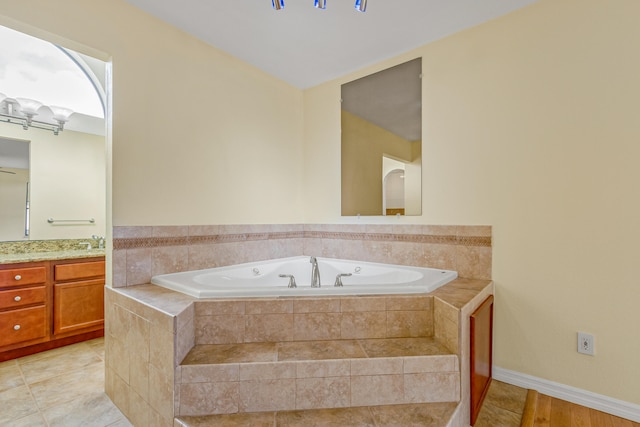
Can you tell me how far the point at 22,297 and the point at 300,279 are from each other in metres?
2.18

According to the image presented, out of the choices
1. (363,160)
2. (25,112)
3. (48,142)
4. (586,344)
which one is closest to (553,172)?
(586,344)

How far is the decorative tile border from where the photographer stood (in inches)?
80.9

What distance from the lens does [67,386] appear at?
2002mm

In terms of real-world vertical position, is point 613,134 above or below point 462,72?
below

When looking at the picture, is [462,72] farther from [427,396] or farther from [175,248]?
[175,248]

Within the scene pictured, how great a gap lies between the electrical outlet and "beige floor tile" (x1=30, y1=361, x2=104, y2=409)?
2.93m

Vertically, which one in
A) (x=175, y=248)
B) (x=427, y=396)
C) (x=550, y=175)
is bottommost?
(x=427, y=396)

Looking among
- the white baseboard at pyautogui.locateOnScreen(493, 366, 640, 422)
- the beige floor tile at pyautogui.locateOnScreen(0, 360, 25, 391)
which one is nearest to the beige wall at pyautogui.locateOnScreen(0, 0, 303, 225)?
the beige floor tile at pyautogui.locateOnScreen(0, 360, 25, 391)

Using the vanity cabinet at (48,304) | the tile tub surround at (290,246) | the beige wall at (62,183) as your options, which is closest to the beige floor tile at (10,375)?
the vanity cabinet at (48,304)

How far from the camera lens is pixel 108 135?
1.95 metres

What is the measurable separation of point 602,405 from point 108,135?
3287 millimetres

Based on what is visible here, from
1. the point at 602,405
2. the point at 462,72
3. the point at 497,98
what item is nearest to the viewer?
the point at 602,405

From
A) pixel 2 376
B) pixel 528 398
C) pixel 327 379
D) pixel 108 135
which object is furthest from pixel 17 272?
pixel 528 398

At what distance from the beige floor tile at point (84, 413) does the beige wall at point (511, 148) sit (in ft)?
3.54
